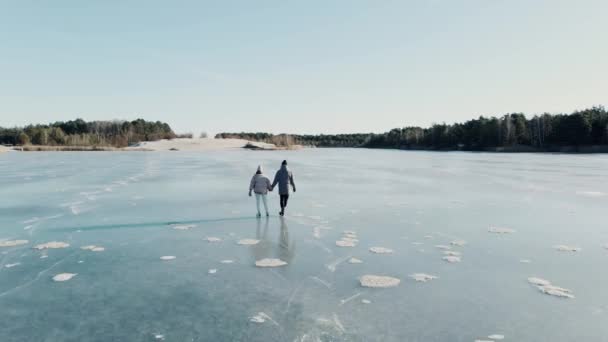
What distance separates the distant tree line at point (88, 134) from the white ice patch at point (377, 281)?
122677 mm

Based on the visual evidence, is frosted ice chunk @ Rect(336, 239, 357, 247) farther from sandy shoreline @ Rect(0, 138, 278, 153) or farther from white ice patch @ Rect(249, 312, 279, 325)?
sandy shoreline @ Rect(0, 138, 278, 153)

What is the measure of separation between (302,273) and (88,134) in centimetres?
14094

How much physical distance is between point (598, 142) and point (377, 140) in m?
116

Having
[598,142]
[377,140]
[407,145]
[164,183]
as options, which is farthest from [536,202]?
[377,140]

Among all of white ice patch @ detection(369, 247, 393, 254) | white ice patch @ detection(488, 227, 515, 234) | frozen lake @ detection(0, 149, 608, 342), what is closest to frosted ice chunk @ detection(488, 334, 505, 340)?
frozen lake @ detection(0, 149, 608, 342)

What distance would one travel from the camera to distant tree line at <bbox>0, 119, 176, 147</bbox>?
11812cm

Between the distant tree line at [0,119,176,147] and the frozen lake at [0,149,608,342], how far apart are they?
385 feet

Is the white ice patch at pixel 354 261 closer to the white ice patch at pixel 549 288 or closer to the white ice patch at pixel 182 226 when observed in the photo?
the white ice patch at pixel 549 288

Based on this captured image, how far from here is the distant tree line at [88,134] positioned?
118m

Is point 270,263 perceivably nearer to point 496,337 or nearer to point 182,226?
point 496,337

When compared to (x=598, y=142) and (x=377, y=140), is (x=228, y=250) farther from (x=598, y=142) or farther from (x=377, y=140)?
(x=377, y=140)

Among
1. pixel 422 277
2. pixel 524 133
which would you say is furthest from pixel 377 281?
pixel 524 133

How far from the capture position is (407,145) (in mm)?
165125

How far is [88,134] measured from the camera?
12888 centimetres
